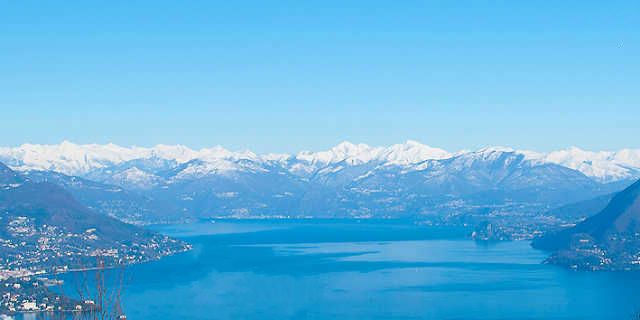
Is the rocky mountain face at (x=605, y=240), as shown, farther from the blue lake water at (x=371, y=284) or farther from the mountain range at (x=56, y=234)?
the mountain range at (x=56, y=234)

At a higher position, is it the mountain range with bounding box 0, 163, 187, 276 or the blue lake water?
the mountain range with bounding box 0, 163, 187, 276

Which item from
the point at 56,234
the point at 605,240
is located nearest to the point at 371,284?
the point at 605,240

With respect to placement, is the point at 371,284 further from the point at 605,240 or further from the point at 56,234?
the point at 56,234

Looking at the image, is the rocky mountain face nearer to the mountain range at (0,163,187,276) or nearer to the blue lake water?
the blue lake water

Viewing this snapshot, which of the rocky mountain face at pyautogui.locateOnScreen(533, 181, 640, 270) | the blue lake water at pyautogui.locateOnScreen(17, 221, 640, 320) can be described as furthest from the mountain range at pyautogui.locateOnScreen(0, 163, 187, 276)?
the rocky mountain face at pyautogui.locateOnScreen(533, 181, 640, 270)

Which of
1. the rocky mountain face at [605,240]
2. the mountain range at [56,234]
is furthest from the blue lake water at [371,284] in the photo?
the mountain range at [56,234]

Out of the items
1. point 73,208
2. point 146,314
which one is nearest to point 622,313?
point 146,314
